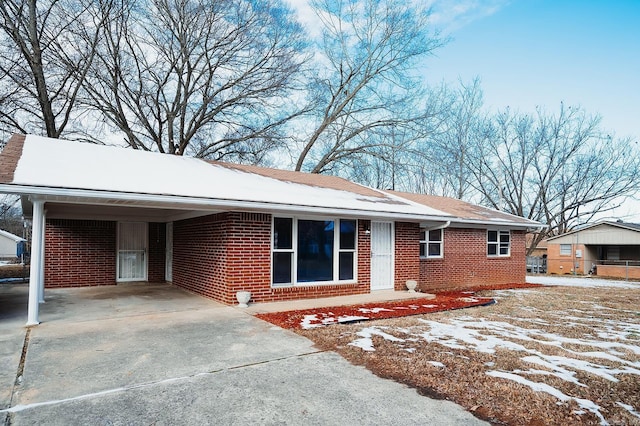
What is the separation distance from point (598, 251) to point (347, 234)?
84.9 feet

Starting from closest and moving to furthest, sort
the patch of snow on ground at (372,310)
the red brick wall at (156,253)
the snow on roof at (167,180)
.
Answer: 1. the snow on roof at (167,180)
2. the patch of snow on ground at (372,310)
3. the red brick wall at (156,253)

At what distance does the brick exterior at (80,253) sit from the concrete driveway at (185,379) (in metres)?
4.51

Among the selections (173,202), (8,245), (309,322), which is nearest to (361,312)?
(309,322)

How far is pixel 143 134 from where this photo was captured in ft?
68.8

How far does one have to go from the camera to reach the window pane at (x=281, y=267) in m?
9.02

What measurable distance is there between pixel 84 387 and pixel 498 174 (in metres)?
31.7

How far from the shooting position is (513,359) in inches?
195

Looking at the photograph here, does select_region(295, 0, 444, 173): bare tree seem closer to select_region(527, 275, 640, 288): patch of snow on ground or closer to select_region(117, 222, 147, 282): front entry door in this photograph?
select_region(527, 275, 640, 288): patch of snow on ground

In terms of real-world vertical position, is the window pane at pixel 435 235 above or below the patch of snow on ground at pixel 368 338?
above

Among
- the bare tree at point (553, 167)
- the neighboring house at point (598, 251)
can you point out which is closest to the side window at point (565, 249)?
the neighboring house at point (598, 251)

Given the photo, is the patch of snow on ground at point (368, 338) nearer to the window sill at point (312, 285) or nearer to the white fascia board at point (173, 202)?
the window sill at point (312, 285)

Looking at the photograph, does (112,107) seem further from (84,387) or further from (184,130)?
(84,387)

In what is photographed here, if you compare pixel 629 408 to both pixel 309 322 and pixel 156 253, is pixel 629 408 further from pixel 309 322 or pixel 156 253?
pixel 156 253

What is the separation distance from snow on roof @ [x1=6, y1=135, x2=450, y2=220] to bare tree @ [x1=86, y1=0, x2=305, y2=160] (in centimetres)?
983
